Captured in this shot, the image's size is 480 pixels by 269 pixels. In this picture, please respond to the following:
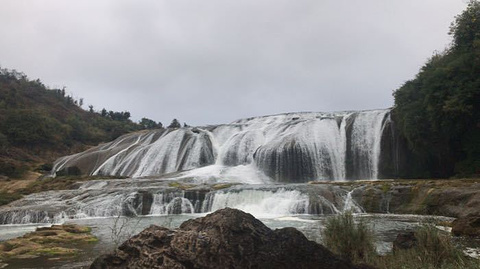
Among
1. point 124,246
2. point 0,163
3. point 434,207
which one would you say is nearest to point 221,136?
point 0,163

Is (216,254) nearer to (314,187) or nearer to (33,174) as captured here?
(314,187)

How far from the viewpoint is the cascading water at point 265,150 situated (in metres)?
34.7

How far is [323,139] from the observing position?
3706 cm

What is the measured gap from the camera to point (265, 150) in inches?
1453

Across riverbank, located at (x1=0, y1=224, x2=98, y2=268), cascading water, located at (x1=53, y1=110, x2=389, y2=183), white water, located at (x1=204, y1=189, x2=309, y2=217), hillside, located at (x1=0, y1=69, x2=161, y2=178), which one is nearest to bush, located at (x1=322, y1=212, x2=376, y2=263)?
riverbank, located at (x1=0, y1=224, x2=98, y2=268)

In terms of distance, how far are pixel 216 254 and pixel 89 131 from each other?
80.1m

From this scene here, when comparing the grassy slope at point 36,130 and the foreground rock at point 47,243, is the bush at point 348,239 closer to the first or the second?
the foreground rock at point 47,243

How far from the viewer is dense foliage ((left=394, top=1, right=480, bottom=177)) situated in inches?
1038

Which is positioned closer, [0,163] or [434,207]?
[434,207]

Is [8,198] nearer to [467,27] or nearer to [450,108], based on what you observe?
[450,108]

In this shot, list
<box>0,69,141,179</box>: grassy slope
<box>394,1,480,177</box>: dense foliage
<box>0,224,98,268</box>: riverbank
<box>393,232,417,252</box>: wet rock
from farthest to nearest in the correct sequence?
<box>0,69,141,179</box>: grassy slope < <box>394,1,480,177</box>: dense foliage < <box>0,224,98,268</box>: riverbank < <box>393,232,417,252</box>: wet rock

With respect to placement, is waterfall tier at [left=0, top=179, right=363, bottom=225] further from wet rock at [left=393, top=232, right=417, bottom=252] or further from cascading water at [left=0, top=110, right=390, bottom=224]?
wet rock at [left=393, top=232, right=417, bottom=252]

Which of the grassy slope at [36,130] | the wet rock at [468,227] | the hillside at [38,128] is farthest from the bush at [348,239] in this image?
the hillside at [38,128]

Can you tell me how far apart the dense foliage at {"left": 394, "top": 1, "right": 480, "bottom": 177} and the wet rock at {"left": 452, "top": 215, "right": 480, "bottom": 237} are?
55.6ft
